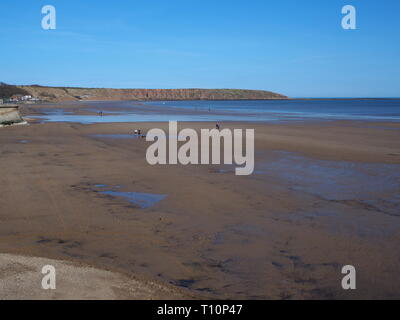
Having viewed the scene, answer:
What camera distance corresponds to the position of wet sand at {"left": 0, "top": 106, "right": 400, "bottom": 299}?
5.74 m

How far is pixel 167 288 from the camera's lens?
17.2 feet

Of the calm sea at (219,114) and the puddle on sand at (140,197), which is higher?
the calm sea at (219,114)

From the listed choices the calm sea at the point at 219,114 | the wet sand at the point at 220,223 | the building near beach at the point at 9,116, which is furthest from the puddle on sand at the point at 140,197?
the calm sea at the point at 219,114

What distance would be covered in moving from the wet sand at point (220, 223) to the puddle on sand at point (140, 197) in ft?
0.45

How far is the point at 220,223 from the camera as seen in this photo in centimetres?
802

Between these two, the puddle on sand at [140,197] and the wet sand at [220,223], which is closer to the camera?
the wet sand at [220,223]

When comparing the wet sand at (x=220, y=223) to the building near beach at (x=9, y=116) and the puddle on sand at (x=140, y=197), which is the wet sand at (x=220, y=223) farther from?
the building near beach at (x=9, y=116)

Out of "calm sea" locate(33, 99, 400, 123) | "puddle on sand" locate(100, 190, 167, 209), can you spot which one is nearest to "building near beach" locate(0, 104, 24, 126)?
"calm sea" locate(33, 99, 400, 123)

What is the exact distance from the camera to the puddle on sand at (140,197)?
30.7 feet

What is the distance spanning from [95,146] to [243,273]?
567 inches

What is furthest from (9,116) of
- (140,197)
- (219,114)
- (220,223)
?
(219,114)

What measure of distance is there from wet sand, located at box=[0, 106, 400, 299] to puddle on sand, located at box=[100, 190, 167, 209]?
14cm
